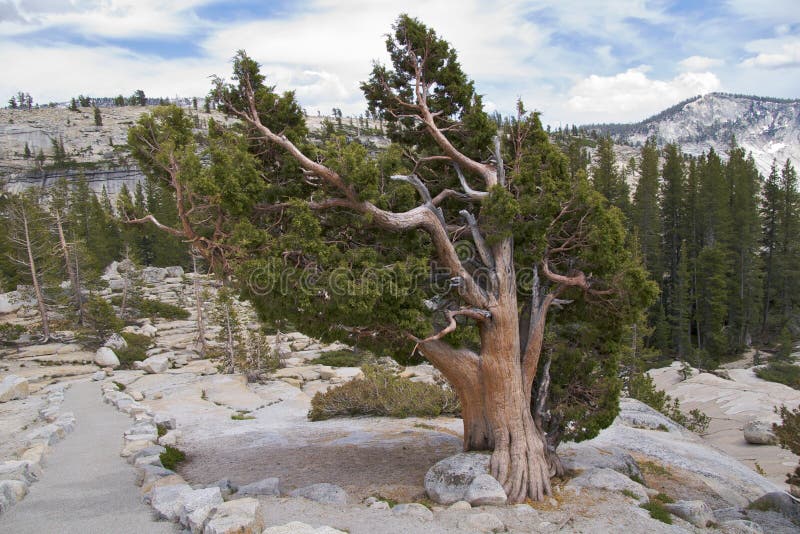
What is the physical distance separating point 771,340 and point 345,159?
159 ft

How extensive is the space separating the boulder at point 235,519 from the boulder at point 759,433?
66.5 ft

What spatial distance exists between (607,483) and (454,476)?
2.97m

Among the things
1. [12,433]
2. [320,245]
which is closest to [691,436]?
[320,245]

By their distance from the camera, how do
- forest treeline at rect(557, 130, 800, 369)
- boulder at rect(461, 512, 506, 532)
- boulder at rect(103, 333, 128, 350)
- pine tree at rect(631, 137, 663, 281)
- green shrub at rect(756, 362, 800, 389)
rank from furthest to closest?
pine tree at rect(631, 137, 663, 281) < forest treeline at rect(557, 130, 800, 369) < green shrub at rect(756, 362, 800, 389) < boulder at rect(103, 333, 128, 350) < boulder at rect(461, 512, 506, 532)

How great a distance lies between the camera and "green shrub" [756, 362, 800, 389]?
1188 inches

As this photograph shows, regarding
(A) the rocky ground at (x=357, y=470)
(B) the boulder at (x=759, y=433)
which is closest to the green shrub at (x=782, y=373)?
(A) the rocky ground at (x=357, y=470)

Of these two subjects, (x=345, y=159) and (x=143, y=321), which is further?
(x=143, y=321)

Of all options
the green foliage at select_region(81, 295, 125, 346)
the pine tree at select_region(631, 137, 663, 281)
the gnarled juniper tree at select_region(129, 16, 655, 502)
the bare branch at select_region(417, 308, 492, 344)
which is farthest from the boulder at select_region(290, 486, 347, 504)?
the pine tree at select_region(631, 137, 663, 281)

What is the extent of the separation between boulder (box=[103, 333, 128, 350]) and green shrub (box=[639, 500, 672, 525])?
1184 inches

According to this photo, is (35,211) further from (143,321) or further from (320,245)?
(320,245)

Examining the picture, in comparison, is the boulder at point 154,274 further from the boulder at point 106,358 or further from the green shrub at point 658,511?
the green shrub at point 658,511

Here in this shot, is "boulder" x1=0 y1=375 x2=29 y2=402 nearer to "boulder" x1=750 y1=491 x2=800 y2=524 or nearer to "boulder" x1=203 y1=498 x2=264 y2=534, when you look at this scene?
"boulder" x1=203 y1=498 x2=264 y2=534

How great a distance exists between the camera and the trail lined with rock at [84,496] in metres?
7.09

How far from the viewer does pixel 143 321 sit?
125 ft
